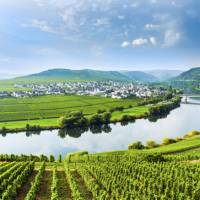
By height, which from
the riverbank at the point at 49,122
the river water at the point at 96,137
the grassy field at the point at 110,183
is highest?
the grassy field at the point at 110,183

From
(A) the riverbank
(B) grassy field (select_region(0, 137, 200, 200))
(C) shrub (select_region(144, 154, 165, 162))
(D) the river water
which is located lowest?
(D) the river water

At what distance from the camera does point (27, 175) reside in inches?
1644

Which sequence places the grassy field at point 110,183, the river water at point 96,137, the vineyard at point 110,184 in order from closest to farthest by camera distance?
1. the vineyard at point 110,184
2. the grassy field at point 110,183
3. the river water at point 96,137

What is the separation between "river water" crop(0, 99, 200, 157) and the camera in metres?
91.1

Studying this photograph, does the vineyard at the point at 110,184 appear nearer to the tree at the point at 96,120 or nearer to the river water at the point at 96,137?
the river water at the point at 96,137

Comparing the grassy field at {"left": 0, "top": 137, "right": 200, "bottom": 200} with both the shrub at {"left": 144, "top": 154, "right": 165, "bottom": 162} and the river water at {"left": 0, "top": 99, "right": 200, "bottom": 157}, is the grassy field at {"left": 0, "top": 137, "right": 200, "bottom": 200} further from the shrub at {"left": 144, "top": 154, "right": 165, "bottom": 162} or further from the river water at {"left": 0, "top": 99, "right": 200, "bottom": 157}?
the river water at {"left": 0, "top": 99, "right": 200, "bottom": 157}

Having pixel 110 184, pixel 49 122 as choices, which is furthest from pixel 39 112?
pixel 110 184

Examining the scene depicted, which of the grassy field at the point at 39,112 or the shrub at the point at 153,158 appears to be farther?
the grassy field at the point at 39,112

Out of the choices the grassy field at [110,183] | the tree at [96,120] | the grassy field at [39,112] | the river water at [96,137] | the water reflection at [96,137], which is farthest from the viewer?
the tree at [96,120]

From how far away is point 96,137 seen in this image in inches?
4158

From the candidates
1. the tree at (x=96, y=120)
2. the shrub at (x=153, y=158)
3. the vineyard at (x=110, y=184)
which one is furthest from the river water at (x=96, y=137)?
the vineyard at (x=110, y=184)

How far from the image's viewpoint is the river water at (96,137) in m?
91.1

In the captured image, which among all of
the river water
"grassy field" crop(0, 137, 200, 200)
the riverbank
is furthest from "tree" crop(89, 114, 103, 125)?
"grassy field" crop(0, 137, 200, 200)

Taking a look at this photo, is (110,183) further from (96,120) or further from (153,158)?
(96,120)
